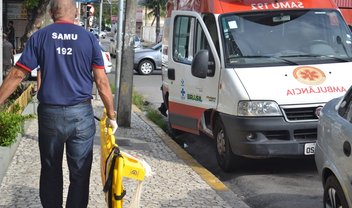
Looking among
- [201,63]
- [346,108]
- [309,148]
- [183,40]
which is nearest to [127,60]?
[183,40]

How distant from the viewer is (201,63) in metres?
7.74

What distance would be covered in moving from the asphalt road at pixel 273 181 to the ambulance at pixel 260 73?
0.32m

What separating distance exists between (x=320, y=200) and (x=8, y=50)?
11.9 metres

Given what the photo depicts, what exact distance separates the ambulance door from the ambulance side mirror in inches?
5.1

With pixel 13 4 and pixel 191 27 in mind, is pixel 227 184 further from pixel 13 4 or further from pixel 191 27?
pixel 13 4

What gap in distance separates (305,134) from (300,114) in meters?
0.25

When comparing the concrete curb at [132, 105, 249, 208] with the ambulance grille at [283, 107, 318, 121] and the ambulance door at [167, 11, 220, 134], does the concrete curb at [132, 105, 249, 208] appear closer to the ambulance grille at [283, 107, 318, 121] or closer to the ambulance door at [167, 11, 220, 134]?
the ambulance door at [167, 11, 220, 134]

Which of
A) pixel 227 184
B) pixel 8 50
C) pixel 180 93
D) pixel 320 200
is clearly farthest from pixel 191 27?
pixel 8 50

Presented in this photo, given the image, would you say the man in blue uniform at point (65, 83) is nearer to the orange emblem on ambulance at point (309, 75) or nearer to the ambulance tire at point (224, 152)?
the ambulance tire at point (224, 152)

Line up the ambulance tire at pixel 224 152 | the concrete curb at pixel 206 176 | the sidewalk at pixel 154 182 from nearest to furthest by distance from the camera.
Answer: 1. the sidewalk at pixel 154 182
2. the concrete curb at pixel 206 176
3. the ambulance tire at pixel 224 152

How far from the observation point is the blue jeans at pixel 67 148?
14.6 ft

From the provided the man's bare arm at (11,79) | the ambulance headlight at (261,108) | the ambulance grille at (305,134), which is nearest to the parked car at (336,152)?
the ambulance headlight at (261,108)

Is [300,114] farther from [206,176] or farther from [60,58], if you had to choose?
[60,58]

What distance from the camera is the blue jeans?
14.6 feet
